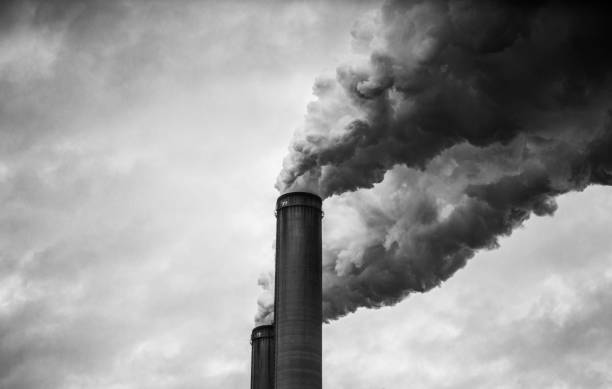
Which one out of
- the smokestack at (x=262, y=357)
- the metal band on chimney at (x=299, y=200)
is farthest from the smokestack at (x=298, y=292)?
the smokestack at (x=262, y=357)

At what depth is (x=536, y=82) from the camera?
130ft

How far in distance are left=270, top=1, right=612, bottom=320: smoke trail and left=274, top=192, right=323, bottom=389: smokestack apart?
6.89 feet

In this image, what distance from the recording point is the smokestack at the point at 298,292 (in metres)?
39.9

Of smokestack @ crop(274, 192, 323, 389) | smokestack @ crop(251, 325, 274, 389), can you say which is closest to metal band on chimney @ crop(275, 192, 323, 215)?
smokestack @ crop(274, 192, 323, 389)

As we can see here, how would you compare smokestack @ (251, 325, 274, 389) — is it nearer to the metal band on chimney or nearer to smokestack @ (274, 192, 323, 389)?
smokestack @ (274, 192, 323, 389)

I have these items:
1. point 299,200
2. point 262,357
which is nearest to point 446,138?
point 299,200

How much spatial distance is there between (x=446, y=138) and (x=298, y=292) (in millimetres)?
10289

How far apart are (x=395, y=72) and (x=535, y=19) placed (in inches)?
257

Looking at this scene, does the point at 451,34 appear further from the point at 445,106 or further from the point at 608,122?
the point at 608,122

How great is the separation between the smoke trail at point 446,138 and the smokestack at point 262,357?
13.6 feet

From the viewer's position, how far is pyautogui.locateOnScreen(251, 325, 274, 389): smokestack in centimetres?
4872

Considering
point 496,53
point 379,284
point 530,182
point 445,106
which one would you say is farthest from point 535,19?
point 379,284

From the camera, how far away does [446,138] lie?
42.0 metres

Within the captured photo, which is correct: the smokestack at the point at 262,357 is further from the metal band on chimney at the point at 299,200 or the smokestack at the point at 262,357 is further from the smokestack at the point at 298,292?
the metal band on chimney at the point at 299,200
